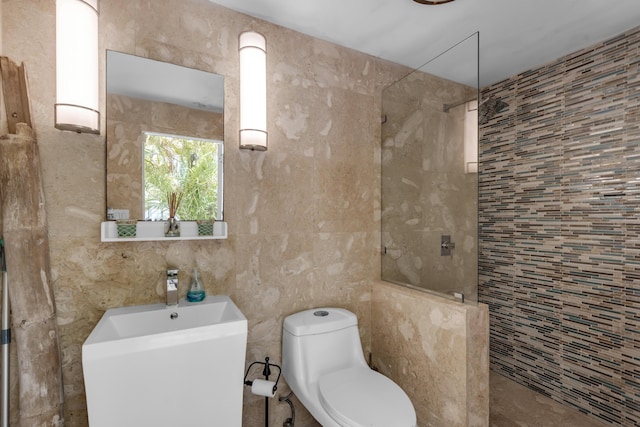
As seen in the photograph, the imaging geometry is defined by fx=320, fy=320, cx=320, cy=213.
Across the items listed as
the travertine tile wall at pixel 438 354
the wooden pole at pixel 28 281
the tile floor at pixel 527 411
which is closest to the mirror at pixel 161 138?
the wooden pole at pixel 28 281

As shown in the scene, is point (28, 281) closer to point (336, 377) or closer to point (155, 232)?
point (155, 232)

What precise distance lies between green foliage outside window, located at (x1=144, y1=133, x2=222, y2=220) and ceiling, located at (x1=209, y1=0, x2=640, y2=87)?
31.0 inches

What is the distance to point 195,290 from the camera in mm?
1570

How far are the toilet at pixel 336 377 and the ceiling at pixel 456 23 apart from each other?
5.08 feet

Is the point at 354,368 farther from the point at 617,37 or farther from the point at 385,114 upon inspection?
the point at 617,37

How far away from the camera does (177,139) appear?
62.3 inches

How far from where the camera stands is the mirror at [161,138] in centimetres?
147

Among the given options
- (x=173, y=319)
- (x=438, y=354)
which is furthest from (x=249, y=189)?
(x=438, y=354)

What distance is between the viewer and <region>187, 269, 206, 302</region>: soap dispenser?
1.56m

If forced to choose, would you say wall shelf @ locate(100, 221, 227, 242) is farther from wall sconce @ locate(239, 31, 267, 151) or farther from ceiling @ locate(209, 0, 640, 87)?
ceiling @ locate(209, 0, 640, 87)

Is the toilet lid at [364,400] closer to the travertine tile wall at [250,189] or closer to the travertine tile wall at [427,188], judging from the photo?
the travertine tile wall at [250,189]

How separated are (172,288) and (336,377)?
932mm

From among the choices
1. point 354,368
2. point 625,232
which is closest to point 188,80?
point 354,368

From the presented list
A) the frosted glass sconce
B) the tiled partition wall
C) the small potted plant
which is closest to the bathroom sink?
the small potted plant
